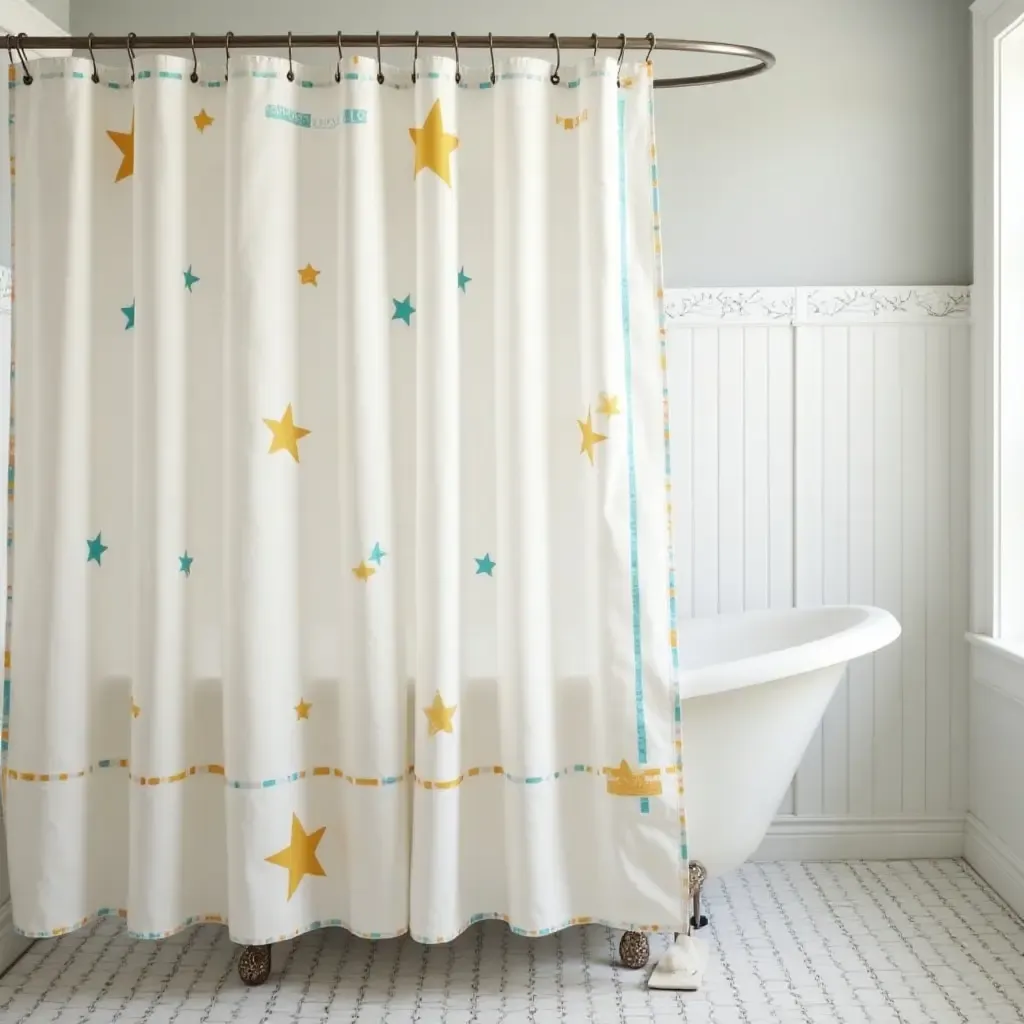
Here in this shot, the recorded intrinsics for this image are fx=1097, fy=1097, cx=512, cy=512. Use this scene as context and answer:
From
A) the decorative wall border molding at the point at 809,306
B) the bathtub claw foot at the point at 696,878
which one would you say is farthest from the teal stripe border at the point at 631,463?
the decorative wall border molding at the point at 809,306

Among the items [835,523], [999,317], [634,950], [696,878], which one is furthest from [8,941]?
[999,317]

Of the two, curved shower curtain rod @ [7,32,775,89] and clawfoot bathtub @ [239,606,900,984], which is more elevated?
curved shower curtain rod @ [7,32,775,89]

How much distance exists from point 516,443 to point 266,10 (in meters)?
1.64

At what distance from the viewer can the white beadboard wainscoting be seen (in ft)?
10.0

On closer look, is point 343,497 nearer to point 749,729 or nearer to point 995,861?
point 749,729

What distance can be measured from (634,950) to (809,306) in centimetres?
176

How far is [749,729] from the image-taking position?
2.41 metres

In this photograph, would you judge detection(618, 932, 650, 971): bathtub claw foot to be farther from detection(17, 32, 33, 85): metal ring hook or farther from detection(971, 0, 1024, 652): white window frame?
detection(17, 32, 33, 85): metal ring hook

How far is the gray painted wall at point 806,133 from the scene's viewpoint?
9.95ft

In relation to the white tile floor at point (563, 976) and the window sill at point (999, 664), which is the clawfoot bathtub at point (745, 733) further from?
the window sill at point (999, 664)

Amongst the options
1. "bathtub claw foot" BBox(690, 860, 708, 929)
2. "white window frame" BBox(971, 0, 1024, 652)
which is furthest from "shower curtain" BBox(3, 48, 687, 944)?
"white window frame" BBox(971, 0, 1024, 652)

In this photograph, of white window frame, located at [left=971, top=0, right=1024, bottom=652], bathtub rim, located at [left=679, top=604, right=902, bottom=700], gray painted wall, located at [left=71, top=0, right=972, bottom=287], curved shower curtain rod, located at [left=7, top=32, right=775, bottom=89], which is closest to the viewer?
curved shower curtain rod, located at [left=7, top=32, right=775, bottom=89]

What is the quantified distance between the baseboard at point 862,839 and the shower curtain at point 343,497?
979mm

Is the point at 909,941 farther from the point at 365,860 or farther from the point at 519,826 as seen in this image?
the point at 365,860
